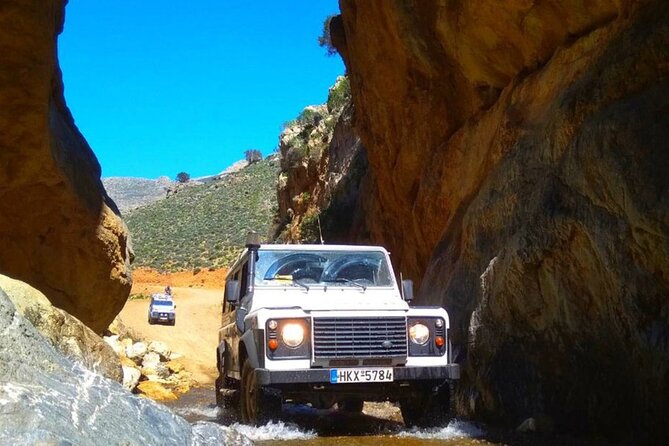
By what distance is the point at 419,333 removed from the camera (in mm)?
7809

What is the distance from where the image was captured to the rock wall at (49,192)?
1003 centimetres

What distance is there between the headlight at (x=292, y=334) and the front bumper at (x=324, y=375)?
1.01 feet

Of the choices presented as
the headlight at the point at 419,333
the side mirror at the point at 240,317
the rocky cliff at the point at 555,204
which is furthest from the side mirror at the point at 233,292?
the rocky cliff at the point at 555,204

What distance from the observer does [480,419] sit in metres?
8.54

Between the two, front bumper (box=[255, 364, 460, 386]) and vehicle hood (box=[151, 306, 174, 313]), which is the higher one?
vehicle hood (box=[151, 306, 174, 313])

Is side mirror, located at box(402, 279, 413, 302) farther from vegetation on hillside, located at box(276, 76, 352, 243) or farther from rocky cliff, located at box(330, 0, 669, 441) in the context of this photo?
vegetation on hillside, located at box(276, 76, 352, 243)

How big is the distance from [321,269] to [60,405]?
528 centimetres

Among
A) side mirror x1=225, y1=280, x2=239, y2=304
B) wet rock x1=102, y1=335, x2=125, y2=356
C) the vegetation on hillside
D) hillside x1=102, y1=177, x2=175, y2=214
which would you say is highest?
hillside x1=102, y1=177, x2=175, y2=214

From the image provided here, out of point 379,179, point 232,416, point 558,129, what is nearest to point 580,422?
point 558,129

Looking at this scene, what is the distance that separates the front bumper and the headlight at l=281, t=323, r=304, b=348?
1.01 feet

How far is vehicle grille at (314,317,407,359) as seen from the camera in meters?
7.36

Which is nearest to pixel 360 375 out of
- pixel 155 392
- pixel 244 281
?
pixel 244 281

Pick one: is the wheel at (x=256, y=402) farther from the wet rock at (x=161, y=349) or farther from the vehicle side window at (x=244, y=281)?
the wet rock at (x=161, y=349)

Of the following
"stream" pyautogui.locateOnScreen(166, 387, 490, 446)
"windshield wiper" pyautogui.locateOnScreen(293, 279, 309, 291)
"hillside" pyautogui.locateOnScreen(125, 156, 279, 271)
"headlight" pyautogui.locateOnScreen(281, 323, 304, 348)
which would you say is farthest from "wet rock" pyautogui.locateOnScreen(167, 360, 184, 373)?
"hillside" pyautogui.locateOnScreen(125, 156, 279, 271)
